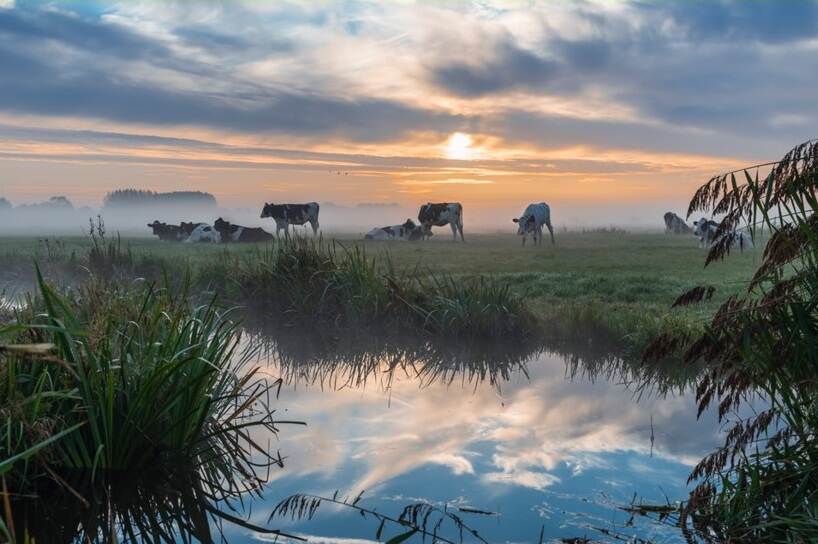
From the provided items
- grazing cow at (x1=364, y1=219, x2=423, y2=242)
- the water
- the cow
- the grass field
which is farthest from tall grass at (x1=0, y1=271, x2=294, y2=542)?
grazing cow at (x1=364, y1=219, x2=423, y2=242)

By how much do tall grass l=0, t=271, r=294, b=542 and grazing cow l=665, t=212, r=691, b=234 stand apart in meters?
37.9

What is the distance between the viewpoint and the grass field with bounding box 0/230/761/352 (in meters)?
9.57

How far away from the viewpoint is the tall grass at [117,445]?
3768 millimetres

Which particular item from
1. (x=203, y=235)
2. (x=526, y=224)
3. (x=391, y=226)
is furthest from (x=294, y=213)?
(x=526, y=224)

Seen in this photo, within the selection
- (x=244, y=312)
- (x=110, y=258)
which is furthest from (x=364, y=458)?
(x=110, y=258)

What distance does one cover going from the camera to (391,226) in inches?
1337

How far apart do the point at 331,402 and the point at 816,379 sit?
160 inches

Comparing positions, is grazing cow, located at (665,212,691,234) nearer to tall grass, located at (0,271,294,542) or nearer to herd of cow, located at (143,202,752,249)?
herd of cow, located at (143,202,752,249)

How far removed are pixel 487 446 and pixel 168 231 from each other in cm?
2914

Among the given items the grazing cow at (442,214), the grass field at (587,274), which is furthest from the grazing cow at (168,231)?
the grass field at (587,274)

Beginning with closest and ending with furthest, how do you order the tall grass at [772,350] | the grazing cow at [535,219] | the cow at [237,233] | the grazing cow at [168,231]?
the tall grass at [772,350] < the grazing cow at [535,219] < the cow at [237,233] < the grazing cow at [168,231]

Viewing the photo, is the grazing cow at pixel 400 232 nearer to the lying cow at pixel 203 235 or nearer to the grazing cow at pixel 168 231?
the lying cow at pixel 203 235

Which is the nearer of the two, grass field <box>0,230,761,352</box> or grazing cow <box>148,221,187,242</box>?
grass field <box>0,230,761,352</box>

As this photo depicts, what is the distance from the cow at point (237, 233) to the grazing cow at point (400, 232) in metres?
5.31
